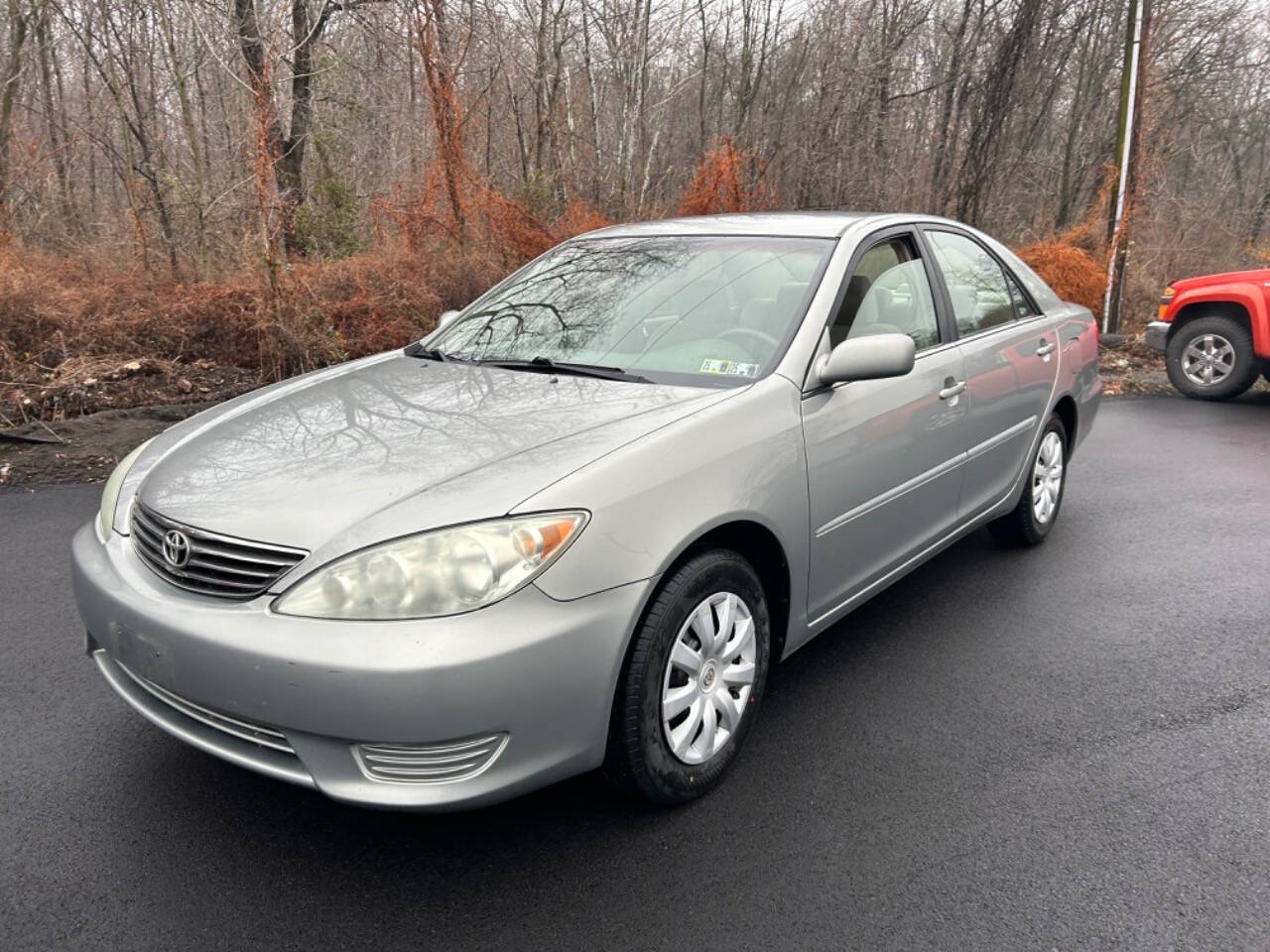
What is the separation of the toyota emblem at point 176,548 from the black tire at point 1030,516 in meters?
3.67

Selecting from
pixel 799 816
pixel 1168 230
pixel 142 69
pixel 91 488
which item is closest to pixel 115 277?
pixel 91 488

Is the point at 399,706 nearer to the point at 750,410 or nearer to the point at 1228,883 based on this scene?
the point at 750,410

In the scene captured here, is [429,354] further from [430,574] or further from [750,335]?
[430,574]

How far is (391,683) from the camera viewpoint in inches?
78.9

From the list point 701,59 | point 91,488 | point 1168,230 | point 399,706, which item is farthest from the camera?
point 701,59

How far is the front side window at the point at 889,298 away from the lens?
3283 mm

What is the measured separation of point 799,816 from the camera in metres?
2.59

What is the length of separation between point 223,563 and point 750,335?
178 cm

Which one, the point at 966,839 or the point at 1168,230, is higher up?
the point at 1168,230

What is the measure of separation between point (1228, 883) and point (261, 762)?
2410mm

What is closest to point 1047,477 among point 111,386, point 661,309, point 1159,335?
point 661,309

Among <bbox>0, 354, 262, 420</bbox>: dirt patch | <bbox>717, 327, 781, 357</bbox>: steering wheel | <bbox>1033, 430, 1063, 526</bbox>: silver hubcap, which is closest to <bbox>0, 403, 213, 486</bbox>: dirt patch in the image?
<bbox>0, 354, 262, 420</bbox>: dirt patch

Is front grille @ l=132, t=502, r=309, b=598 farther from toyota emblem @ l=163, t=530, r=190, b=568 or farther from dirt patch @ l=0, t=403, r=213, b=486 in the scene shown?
dirt patch @ l=0, t=403, r=213, b=486

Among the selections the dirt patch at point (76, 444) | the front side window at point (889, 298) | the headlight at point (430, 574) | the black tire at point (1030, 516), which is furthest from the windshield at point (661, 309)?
the dirt patch at point (76, 444)
